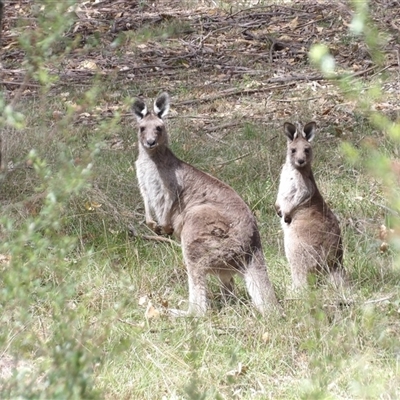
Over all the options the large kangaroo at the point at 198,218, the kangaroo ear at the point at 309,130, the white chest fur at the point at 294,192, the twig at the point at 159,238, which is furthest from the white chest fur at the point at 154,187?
the kangaroo ear at the point at 309,130

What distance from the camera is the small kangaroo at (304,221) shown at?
17.6 feet

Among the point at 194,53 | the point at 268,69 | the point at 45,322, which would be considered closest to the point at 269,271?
the point at 45,322

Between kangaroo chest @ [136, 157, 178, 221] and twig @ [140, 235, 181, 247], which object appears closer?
twig @ [140, 235, 181, 247]

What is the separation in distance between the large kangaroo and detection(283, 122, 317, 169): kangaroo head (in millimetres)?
635

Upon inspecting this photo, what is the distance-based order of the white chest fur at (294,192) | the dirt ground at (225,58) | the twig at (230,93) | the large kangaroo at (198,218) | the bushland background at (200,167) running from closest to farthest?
the bushland background at (200,167) → the large kangaroo at (198,218) → the white chest fur at (294,192) → the dirt ground at (225,58) → the twig at (230,93)

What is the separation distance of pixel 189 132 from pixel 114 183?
1663mm

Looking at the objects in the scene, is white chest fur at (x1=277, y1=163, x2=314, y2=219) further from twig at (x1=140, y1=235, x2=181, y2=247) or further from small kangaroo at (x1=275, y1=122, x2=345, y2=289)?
twig at (x1=140, y1=235, x2=181, y2=247)

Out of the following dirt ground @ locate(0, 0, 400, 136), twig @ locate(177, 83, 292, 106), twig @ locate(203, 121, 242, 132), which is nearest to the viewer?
twig @ locate(203, 121, 242, 132)

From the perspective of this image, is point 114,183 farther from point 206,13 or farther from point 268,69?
point 206,13

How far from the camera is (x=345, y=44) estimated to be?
1088 centimetres

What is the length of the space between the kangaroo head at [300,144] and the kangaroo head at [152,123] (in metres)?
0.85

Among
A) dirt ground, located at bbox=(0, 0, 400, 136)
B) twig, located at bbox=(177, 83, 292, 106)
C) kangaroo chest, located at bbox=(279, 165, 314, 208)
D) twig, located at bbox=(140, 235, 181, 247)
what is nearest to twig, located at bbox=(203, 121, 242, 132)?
dirt ground, located at bbox=(0, 0, 400, 136)

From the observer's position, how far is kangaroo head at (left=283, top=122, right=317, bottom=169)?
6.05 metres

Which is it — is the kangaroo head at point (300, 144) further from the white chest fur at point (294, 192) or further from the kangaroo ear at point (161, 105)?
the kangaroo ear at point (161, 105)
